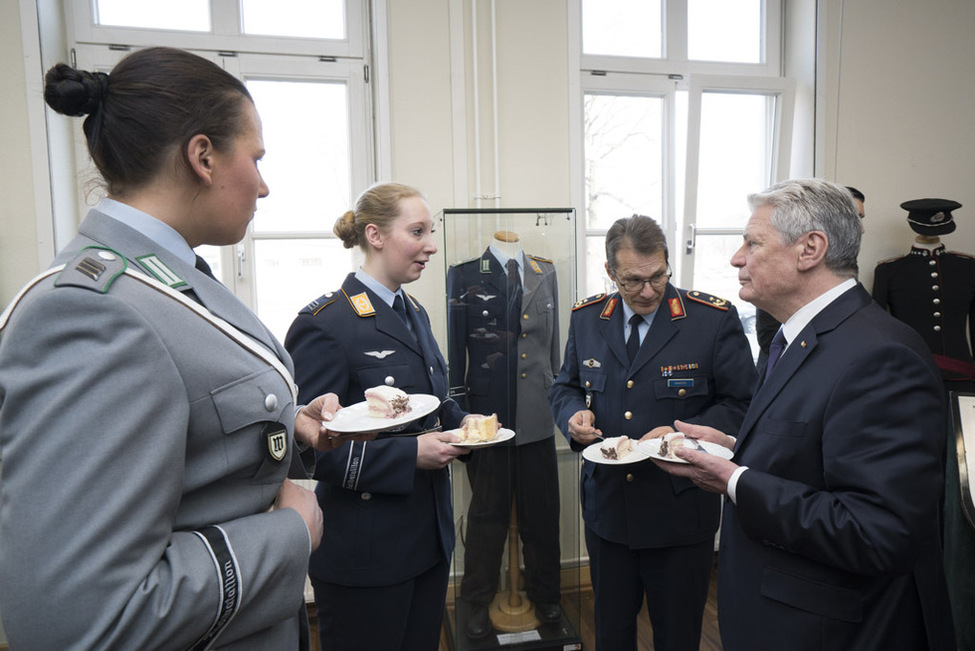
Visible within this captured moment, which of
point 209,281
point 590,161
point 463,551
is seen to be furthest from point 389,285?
point 590,161

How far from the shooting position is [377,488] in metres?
1.55

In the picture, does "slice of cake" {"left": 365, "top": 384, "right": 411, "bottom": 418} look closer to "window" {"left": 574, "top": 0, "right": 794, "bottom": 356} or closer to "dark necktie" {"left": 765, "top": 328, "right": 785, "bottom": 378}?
"dark necktie" {"left": 765, "top": 328, "right": 785, "bottom": 378}

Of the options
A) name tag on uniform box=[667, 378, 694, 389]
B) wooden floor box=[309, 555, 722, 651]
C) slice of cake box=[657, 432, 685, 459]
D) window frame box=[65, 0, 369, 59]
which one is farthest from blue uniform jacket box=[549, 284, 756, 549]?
window frame box=[65, 0, 369, 59]

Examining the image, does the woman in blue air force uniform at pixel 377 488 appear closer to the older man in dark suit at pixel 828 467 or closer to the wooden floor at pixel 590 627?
the older man in dark suit at pixel 828 467

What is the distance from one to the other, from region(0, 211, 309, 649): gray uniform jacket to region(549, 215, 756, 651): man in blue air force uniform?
1.32 m

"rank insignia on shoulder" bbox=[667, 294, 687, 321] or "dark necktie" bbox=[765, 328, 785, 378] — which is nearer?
"dark necktie" bbox=[765, 328, 785, 378]

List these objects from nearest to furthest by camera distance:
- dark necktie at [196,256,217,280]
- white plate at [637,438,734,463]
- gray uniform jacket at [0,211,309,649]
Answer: gray uniform jacket at [0,211,309,649]
dark necktie at [196,256,217,280]
white plate at [637,438,734,463]

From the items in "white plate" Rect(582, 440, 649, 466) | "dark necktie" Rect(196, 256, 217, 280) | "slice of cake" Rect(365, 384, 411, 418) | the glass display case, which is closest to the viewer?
"dark necktie" Rect(196, 256, 217, 280)

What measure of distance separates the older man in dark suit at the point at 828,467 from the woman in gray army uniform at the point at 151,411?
93cm

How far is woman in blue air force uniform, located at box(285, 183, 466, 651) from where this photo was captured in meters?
1.56

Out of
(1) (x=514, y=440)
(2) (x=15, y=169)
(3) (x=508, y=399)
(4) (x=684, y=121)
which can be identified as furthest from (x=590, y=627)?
(2) (x=15, y=169)

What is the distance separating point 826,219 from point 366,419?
3.70 ft

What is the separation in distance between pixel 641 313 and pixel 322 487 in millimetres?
1182

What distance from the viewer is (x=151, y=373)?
63 centimetres
